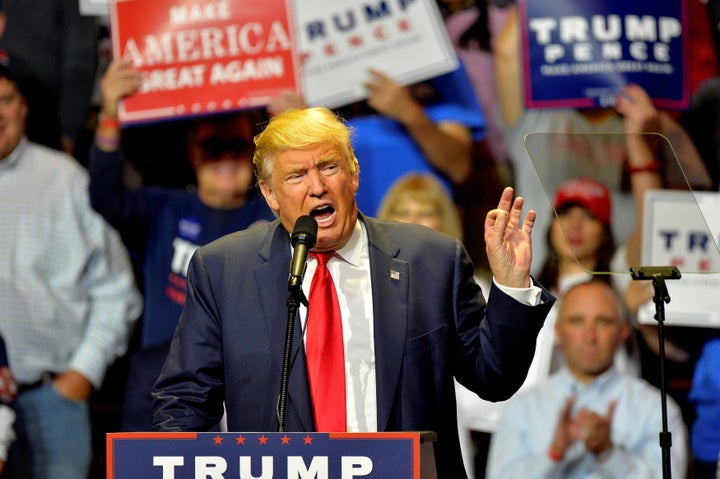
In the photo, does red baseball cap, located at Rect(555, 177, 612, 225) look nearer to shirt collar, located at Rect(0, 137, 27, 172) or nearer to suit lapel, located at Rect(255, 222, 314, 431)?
suit lapel, located at Rect(255, 222, 314, 431)

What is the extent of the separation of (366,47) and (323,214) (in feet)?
8.96

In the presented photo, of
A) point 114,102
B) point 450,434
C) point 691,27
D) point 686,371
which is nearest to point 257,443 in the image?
point 450,434

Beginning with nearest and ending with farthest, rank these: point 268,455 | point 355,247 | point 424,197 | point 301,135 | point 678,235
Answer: point 268,455 → point 301,135 → point 355,247 → point 678,235 → point 424,197

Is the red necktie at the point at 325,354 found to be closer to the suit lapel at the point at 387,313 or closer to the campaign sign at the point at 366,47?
the suit lapel at the point at 387,313

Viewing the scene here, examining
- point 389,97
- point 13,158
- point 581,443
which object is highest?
point 389,97

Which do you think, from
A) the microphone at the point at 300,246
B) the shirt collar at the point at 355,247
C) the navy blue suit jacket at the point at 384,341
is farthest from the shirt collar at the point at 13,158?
the microphone at the point at 300,246

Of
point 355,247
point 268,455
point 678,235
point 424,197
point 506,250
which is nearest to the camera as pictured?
point 268,455

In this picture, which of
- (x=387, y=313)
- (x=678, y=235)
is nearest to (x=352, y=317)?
(x=387, y=313)

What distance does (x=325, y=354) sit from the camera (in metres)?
2.60

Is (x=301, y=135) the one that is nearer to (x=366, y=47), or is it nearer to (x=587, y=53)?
(x=366, y=47)

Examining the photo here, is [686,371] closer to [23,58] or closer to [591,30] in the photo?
[591,30]

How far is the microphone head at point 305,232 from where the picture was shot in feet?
7.63

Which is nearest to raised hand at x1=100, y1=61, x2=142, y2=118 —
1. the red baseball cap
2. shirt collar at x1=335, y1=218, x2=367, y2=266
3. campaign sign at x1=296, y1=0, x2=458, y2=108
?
campaign sign at x1=296, y1=0, x2=458, y2=108

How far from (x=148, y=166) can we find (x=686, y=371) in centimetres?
272
